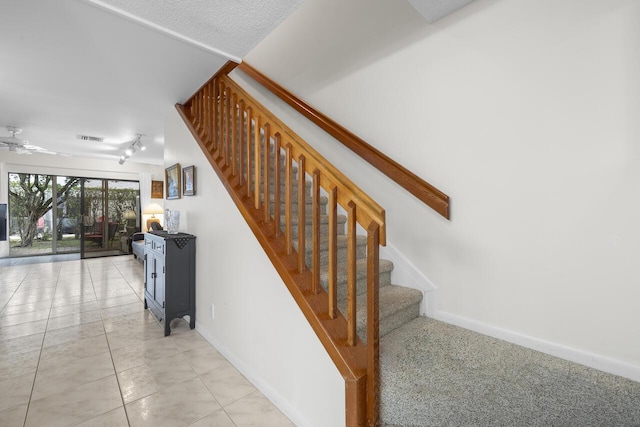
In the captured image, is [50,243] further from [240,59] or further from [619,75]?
[619,75]

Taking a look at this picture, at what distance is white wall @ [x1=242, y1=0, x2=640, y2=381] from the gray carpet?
186mm

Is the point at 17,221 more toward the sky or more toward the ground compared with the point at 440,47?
more toward the ground

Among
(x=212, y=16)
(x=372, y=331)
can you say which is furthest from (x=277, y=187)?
(x=212, y=16)

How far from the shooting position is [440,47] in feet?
6.31

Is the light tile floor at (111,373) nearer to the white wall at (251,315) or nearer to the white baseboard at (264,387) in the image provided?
the white baseboard at (264,387)

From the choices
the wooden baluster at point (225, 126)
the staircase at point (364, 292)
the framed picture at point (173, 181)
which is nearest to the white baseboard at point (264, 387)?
the staircase at point (364, 292)

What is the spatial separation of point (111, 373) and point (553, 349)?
2.90 meters

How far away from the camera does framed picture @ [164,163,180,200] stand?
343cm

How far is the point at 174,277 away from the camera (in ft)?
9.30

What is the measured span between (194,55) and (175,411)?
268cm

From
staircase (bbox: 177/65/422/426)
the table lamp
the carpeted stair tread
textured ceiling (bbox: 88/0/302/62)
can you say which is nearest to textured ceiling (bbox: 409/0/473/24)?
textured ceiling (bbox: 88/0/302/62)

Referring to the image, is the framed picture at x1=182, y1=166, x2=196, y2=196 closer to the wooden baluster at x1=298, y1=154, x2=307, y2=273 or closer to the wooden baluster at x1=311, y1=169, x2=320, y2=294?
the wooden baluster at x1=298, y1=154, x2=307, y2=273

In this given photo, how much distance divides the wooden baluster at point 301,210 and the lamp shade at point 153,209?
7704 millimetres

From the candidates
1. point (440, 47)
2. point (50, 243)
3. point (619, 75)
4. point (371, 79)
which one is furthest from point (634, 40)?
point (50, 243)
